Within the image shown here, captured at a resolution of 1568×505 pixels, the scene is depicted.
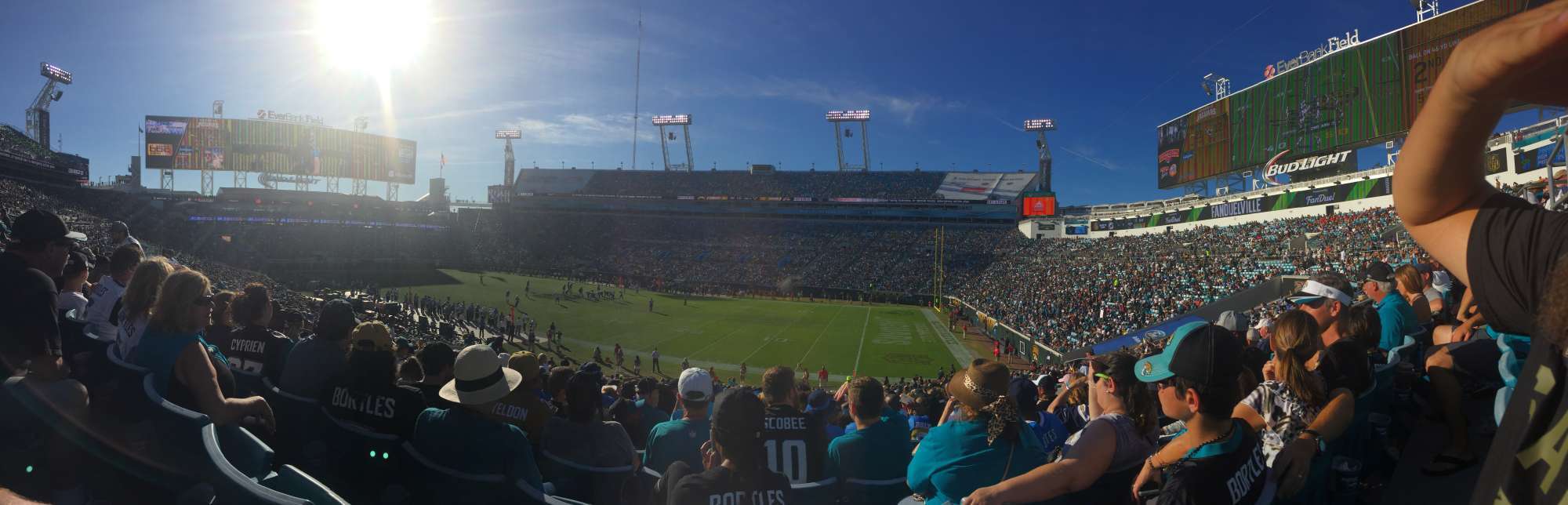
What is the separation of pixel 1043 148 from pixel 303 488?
90.3 metres

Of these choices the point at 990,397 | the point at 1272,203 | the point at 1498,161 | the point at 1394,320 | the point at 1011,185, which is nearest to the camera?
the point at 990,397

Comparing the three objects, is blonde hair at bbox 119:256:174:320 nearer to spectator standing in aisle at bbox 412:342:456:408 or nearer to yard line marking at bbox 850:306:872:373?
spectator standing in aisle at bbox 412:342:456:408

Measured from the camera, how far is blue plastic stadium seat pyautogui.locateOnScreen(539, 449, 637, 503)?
4109 millimetres

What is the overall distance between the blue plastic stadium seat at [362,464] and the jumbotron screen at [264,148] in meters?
80.8

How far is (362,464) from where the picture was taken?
4.06 m

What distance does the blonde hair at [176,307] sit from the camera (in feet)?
12.7

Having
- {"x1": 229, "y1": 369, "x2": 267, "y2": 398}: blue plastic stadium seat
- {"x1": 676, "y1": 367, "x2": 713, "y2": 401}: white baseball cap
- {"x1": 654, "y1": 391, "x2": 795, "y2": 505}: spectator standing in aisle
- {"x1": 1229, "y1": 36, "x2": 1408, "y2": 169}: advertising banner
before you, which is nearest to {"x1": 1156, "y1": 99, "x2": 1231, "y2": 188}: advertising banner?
{"x1": 1229, "y1": 36, "x2": 1408, "y2": 169}: advertising banner

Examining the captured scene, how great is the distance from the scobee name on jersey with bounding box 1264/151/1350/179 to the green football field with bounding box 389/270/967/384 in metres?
22.5

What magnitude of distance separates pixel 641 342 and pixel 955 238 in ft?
163

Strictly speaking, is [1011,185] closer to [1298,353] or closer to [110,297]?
[1298,353]

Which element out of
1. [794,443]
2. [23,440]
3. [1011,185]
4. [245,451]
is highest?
[1011,185]

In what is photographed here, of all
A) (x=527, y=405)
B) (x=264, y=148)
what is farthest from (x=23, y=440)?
(x=264, y=148)

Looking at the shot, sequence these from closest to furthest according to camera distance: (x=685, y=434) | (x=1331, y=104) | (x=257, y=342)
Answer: (x=685, y=434) → (x=257, y=342) → (x=1331, y=104)

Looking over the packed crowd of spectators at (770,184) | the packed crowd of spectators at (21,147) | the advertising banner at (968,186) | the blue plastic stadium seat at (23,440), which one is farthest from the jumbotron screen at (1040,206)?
the packed crowd of spectators at (21,147)
